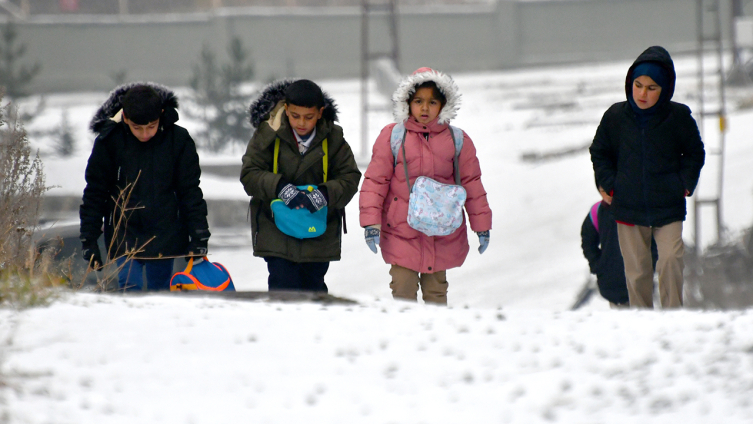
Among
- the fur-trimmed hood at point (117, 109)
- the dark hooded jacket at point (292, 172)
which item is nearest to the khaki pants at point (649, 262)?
the dark hooded jacket at point (292, 172)

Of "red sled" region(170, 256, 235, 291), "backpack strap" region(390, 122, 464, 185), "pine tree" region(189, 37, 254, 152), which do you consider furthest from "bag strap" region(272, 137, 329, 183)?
"pine tree" region(189, 37, 254, 152)

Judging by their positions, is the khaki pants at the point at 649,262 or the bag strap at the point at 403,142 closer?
the khaki pants at the point at 649,262

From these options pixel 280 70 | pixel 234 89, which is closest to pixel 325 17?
pixel 280 70

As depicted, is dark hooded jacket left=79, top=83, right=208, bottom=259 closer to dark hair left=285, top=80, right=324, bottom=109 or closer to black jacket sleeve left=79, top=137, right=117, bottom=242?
black jacket sleeve left=79, top=137, right=117, bottom=242

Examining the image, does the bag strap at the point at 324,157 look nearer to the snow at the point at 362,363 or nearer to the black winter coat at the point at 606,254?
the snow at the point at 362,363

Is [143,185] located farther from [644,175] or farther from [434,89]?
[644,175]

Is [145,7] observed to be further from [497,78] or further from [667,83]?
[667,83]

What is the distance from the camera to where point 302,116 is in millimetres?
4043

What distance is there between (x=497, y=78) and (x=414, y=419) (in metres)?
30.7

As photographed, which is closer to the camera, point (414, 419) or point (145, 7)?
point (414, 419)

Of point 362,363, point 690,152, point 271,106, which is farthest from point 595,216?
point 362,363

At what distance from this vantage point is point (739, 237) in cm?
1014

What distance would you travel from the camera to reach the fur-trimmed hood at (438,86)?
13.8ft

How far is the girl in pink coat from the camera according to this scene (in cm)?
420
